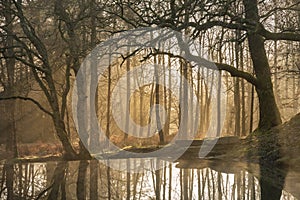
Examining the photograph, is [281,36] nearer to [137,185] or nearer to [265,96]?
[265,96]

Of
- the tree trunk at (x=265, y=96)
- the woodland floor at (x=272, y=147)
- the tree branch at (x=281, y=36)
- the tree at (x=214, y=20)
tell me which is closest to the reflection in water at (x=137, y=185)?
the woodland floor at (x=272, y=147)

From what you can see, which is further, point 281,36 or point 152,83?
point 152,83

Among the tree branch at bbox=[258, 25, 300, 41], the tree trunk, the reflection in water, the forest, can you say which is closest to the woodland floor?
the forest

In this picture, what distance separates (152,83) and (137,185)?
76.7 ft

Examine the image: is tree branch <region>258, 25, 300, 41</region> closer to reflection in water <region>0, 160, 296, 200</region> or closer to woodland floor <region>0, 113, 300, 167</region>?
woodland floor <region>0, 113, 300, 167</region>

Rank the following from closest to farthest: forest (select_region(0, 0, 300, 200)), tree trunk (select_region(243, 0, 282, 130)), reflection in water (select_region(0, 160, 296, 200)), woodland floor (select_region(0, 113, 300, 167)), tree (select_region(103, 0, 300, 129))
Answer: reflection in water (select_region(0, 160, 296, 200)) < forest (select_region(0, 0, 300, 200)) < tree (select_region(103, 0, 300, 129)) < woodland floor (select_region(0, 113, 300, 167)) < tree trunk (select_region(243, 0, 282, 130))

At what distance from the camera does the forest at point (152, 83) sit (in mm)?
7660

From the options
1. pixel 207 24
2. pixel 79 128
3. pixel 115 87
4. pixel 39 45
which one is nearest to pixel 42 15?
pixel 39 45

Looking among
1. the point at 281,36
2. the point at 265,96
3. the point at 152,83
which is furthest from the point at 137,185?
the point at 152,83

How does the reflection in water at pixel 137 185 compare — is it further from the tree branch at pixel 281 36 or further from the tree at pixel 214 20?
the tree branch at pixel 281 36

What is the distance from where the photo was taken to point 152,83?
30.8 metres

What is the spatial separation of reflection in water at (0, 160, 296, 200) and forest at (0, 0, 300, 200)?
20 millimetres

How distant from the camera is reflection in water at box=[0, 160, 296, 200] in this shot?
6523 millimetres

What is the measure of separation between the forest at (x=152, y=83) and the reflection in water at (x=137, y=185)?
20 mm
